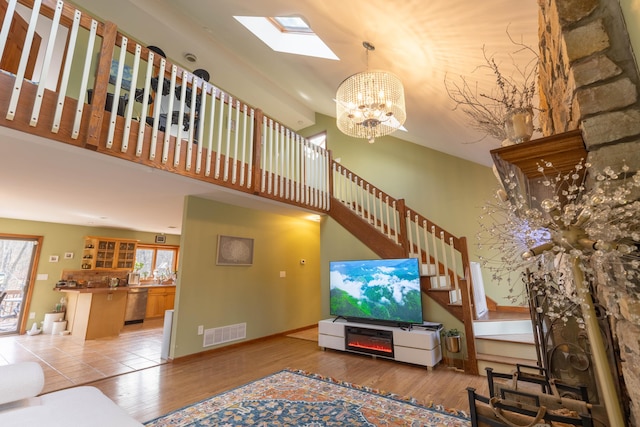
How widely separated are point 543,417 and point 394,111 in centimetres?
310

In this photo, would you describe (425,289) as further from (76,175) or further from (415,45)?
(76,175)

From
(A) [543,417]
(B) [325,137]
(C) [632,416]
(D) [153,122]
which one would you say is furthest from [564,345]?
(B) [325,137]

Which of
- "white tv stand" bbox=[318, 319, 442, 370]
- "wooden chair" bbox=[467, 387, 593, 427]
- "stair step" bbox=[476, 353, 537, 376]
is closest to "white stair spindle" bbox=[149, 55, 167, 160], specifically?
"wooden chair" bbox=[467, 387, 593, 427]

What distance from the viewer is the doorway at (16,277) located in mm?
5938

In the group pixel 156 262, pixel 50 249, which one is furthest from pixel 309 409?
pixel 156 262

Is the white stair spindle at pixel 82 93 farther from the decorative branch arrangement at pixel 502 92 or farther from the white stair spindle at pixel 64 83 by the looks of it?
the decorative branch arrangement at pixel 502 92

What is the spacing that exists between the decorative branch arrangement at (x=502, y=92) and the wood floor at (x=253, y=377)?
2.51 meters

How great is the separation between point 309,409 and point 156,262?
758 cm

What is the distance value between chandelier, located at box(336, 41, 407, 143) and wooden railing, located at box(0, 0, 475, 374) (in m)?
1.38

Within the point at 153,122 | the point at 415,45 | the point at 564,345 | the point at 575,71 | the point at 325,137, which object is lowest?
the point at 564,345

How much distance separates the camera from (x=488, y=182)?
543cm

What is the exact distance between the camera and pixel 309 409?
8.54 feet

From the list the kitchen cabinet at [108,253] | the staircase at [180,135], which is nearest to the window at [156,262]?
the kitchen cabinet at [108,253]

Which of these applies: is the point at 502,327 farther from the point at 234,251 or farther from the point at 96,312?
the point at 96,312
